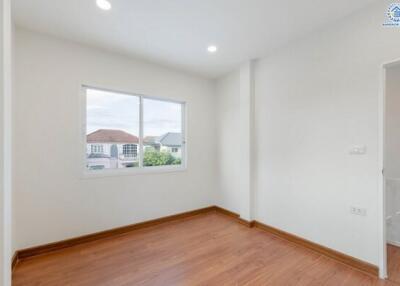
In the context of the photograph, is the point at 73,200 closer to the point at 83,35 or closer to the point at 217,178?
the point at 83,35

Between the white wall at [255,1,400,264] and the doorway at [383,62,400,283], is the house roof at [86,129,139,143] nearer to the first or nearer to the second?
the white wall at [255,1,400,264]

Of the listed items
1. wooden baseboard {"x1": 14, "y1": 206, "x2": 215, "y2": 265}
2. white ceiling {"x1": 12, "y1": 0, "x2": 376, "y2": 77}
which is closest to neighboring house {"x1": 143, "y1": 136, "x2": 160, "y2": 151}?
wooden baseboard {"x1": 14, "y1": 206, "x2": 215, "y2": 265}

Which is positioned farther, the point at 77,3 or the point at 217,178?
the point at 217,178

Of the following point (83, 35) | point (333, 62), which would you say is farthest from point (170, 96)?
point (333, 62)

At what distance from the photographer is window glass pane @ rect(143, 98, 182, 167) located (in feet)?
11.0

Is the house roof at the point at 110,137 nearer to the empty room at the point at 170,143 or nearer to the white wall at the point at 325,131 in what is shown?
the empty room at the point at 170,143

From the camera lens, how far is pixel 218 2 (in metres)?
1.98

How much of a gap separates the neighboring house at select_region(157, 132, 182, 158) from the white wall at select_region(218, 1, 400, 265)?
1494mm

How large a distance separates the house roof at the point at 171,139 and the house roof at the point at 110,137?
1.66ft

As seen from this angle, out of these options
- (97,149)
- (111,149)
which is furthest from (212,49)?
(97,149)

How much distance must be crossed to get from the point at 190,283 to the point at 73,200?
6.20 feet

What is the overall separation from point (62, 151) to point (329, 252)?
365 cm
